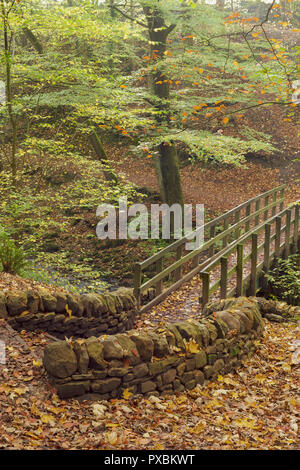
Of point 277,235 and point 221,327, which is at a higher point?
point 277,235

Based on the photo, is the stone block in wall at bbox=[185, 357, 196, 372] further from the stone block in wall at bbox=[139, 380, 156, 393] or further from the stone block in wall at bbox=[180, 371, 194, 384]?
the stone block in wall at bbox=[139, 380, 156, 393]

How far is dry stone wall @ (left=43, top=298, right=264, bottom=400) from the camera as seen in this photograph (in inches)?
165

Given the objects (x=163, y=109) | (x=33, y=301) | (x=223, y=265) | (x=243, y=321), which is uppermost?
(x=163, y=109)

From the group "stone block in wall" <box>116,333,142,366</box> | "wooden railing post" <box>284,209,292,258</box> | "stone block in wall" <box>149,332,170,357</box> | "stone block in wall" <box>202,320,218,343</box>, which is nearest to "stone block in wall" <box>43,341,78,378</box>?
"stone block in wall" <box>116,333,142,366</box>

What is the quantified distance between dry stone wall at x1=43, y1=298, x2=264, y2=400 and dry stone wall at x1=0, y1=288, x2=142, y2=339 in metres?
1.40

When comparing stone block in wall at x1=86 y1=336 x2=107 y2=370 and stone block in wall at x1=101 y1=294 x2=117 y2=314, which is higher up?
stone block in wall at x1=86 y1=336 x2=107 y2=370

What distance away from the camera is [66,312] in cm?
603

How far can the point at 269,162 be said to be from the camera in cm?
1823

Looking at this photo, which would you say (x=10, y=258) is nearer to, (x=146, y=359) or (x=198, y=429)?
(x=146, y=359)

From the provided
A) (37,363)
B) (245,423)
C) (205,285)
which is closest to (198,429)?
(245,423)

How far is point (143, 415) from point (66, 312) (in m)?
2.27

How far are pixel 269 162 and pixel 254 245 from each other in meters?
10.2

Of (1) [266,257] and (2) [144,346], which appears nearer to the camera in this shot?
(2) [144,346]
